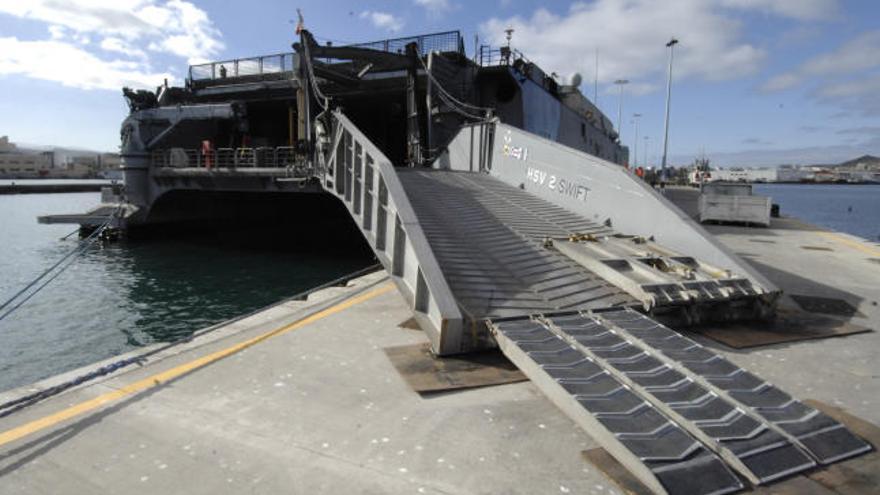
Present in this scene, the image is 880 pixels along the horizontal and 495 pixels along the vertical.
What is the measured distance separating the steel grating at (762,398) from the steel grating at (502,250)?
3.87ft

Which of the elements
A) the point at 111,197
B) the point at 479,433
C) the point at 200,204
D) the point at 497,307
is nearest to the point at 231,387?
the point at 479,433

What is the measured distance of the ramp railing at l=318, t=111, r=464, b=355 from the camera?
19.1ft

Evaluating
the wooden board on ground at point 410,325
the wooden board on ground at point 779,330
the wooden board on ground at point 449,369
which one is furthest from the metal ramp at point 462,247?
the wooden board on ground at point 779,330

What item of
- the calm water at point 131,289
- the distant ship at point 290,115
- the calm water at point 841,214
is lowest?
the calm water at point 131,289

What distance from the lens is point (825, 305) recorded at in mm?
8445

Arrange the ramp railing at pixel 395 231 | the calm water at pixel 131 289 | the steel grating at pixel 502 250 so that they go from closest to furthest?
1. the ramp railing at pixel 395 231
2. the steel grating at pixel 502 250
3. the calm water at pixel 131 289

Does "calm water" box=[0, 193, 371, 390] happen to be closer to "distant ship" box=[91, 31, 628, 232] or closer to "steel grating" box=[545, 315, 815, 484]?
"distant ship" box=[91, 31, 628, 232]

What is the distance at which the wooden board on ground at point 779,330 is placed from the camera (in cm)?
648

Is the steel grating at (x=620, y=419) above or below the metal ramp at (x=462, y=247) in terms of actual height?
below

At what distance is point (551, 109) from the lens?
28.2 metres

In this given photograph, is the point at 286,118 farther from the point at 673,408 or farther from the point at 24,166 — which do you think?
the point at 24,166

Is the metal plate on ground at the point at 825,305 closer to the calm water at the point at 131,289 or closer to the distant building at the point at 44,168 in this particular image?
the calm water at the point at 131,289

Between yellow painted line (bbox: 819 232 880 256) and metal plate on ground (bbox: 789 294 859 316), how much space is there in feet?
26.1

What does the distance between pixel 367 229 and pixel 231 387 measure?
4.83 m
